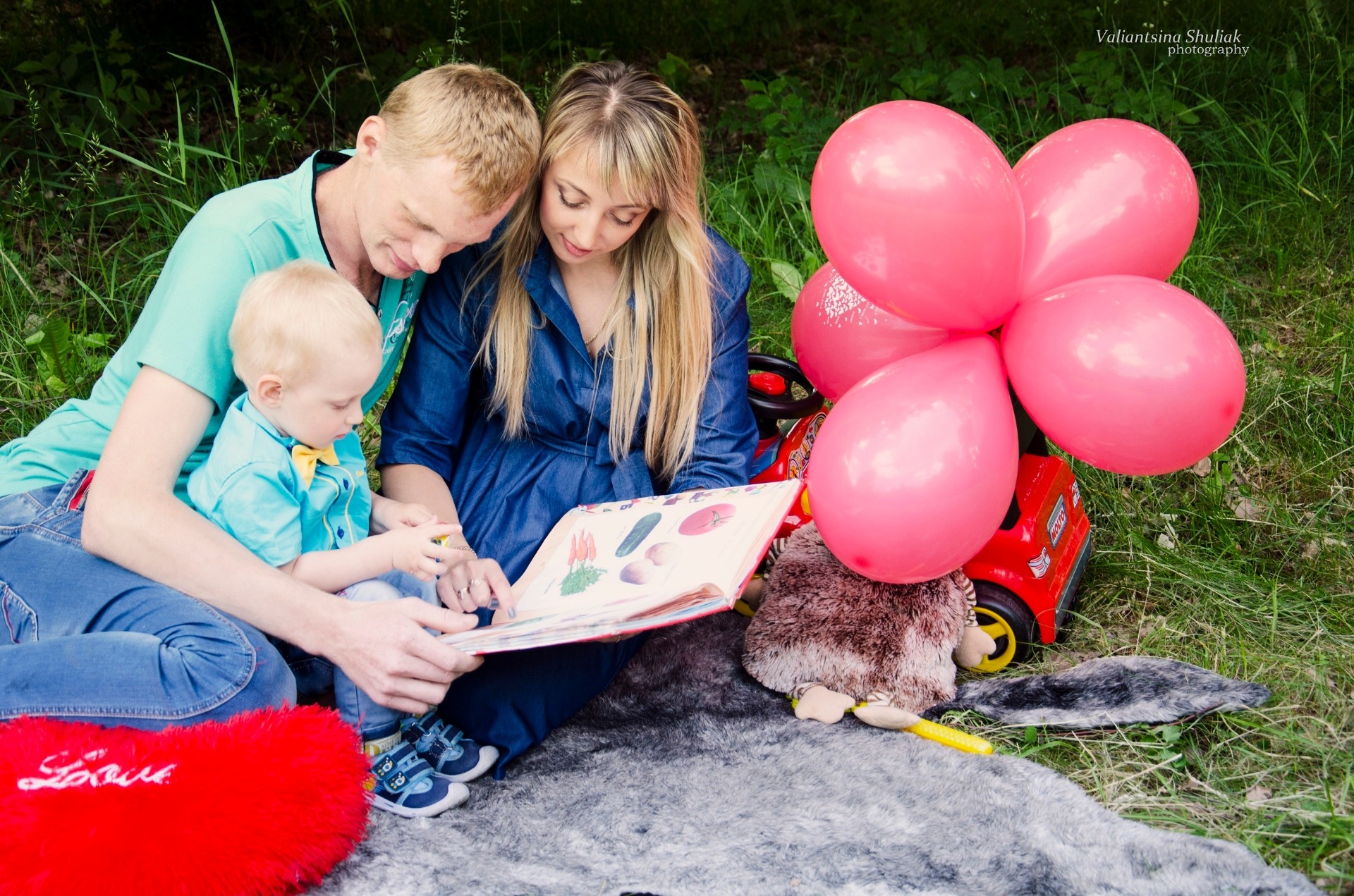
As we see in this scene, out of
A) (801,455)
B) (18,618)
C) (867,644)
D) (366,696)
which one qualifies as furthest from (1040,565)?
(18,618)

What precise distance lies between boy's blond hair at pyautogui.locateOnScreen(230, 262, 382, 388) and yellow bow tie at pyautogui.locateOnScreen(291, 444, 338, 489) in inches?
5.6

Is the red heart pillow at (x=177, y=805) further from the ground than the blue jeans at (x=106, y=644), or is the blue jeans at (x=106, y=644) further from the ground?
the blue jeans at (x=106, y=644)

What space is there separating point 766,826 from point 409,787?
63 centimetres

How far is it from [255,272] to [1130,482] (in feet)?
7.06

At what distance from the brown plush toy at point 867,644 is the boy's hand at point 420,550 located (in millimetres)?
741

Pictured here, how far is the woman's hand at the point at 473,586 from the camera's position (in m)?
1.93

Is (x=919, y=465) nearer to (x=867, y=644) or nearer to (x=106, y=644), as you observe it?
(x=867, y=644)

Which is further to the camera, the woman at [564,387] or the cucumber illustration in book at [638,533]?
the woman at [564,387]

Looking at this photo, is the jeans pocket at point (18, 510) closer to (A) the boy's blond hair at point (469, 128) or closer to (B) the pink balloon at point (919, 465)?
(A) the boy's blond hair at point (469, 128)

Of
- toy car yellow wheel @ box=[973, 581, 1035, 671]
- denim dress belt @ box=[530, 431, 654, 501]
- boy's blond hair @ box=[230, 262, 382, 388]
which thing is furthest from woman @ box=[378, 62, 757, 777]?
toy car yellow wheel @ box=[973, 581, 1035, 671]

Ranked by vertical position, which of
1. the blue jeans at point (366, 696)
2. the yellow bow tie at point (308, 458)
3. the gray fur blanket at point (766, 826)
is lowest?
the gray fur blanket at point (766, 826)

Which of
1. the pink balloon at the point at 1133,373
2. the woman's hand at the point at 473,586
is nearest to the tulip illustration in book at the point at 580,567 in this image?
the woman's hand at the point at 473,586

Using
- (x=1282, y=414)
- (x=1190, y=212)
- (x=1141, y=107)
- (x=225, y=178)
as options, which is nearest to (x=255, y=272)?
(x=1190, y=212)

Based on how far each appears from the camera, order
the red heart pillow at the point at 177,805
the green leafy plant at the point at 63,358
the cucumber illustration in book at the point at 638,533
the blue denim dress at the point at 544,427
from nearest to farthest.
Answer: the red heart pillow at the point at 177,805 < the cucumber illustration in book at the point at 638,533 < the blue denim dress at the point at 544,427 < the green leafy plant at the point at 63,358
